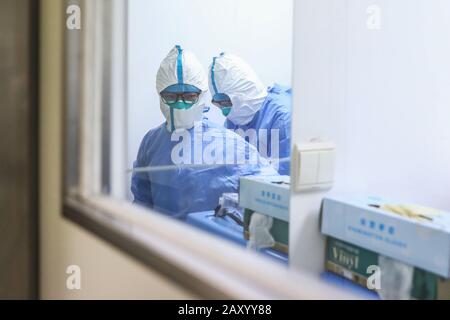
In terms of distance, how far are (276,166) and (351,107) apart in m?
0.69

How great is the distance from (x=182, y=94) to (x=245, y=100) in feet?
0.96

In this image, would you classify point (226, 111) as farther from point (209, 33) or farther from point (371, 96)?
point (371, 96)

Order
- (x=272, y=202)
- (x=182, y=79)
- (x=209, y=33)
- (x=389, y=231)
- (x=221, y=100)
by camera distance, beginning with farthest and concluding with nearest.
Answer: (x=209, y=33), (x=221, y=100), (x=182, y=79), (x=272, y=202), (x=389, y=231)

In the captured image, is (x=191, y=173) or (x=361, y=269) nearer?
(x=361, y=269)

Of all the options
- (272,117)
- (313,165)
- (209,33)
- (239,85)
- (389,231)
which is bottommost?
(389,231)

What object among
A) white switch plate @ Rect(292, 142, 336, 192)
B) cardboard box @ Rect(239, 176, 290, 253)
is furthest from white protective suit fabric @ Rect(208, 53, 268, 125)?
white switch plate @ Rect(292, 142, 336, 192)

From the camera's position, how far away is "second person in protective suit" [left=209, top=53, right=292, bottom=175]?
6.09 feet

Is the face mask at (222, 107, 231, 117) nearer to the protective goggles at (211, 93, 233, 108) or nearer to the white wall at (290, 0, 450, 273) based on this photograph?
the protective goggles at (211, 93, 233, 108)

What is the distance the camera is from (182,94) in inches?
72.5

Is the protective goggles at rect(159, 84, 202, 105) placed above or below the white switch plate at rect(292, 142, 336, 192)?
above

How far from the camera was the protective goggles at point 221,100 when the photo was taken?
6.33 feet

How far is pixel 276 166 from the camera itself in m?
1.57

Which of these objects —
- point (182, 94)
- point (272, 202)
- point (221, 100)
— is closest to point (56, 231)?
point (272, 202)

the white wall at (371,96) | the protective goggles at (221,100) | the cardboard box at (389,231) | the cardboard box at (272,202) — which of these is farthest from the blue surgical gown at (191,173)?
the cardboard box at (389,231)
